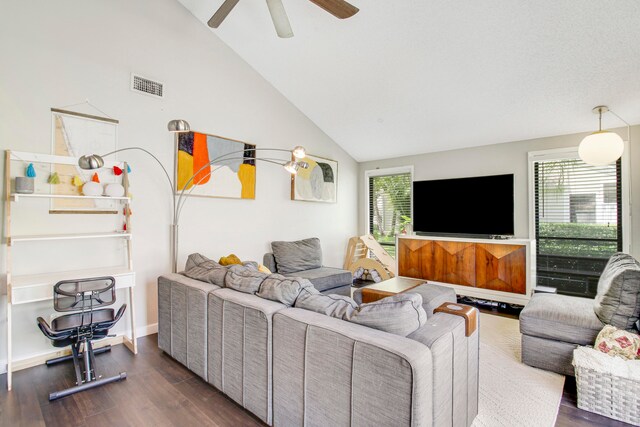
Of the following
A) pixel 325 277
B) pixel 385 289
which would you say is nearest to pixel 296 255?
pixel 325 277

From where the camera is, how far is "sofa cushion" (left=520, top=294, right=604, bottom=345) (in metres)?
2.34

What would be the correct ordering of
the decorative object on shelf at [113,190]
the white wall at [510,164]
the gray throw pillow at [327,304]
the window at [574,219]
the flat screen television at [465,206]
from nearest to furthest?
the gray throw pillow at [327,304] < the decorative object on shelf at [113,190] < the white wall at [510,164] < the window at [574,219] < the flat screen television at [465,206]

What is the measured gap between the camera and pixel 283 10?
2.58 meters

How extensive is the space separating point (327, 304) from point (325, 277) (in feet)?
7.66

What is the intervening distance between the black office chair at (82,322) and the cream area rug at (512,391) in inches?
103

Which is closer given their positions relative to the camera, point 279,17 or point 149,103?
point 279,17

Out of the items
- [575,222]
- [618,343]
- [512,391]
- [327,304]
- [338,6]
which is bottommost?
[512,391]

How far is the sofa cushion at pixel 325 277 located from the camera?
400cm

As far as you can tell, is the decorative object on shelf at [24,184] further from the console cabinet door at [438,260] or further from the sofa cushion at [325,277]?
the console cabinet door at [438,260]

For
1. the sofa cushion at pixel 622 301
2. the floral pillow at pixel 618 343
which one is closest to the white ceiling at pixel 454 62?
the sofa cushion at pixel 622 301

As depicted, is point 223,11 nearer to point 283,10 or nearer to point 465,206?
point 283,10

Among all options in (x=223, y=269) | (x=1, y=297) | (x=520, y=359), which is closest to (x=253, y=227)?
(x=223, y=269)

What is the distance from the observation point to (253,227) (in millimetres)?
4383

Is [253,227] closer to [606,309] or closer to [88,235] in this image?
[88,235]
